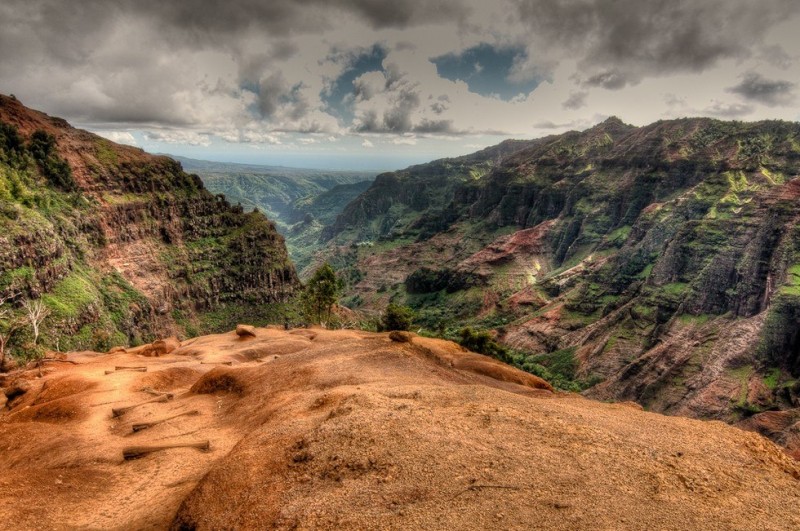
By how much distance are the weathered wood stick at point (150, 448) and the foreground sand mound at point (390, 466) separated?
0.28ft

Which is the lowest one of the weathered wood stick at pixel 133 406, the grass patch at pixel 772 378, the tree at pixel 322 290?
the grass patch at pixel 772 378

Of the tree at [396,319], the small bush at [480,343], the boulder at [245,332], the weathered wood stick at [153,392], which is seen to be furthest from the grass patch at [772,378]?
the weathered wood stick at [153,392]

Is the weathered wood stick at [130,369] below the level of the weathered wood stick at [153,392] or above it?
below

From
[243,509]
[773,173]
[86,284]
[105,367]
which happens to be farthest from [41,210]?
[773,173]

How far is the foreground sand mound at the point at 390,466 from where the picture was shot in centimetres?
1433

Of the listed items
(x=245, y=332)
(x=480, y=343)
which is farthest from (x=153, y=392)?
(x=480, y=343)

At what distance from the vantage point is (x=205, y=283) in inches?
5817

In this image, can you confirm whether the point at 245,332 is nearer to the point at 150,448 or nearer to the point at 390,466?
the point at 150,448

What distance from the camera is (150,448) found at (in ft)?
76.0

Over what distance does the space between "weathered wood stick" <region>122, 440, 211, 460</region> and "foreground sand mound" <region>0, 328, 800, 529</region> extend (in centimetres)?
8

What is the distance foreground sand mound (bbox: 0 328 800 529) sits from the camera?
47.0 ft

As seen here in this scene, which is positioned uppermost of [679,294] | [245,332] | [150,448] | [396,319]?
[150,448]

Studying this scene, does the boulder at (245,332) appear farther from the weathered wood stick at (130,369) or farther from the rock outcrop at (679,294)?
the rock outcrop at (679,294)

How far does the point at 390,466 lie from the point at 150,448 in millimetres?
14156
